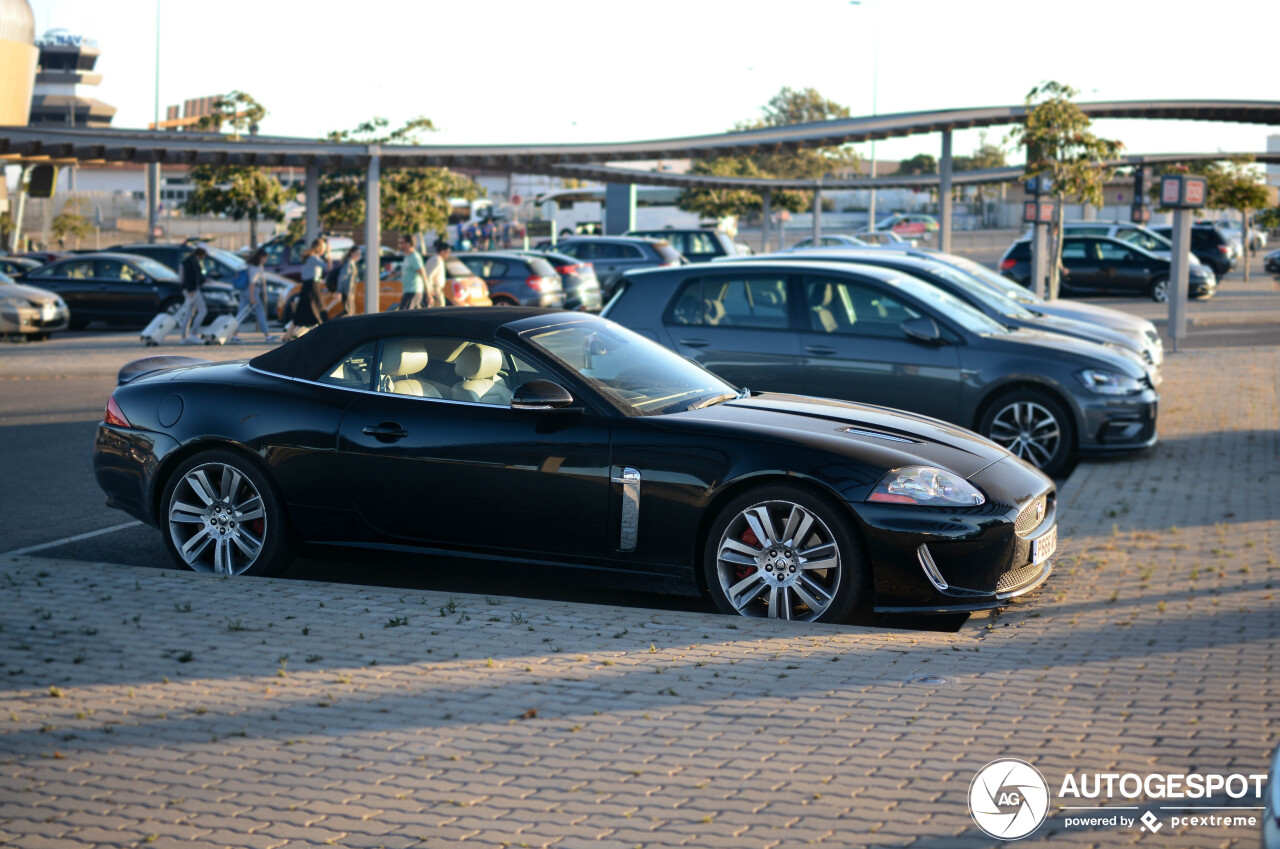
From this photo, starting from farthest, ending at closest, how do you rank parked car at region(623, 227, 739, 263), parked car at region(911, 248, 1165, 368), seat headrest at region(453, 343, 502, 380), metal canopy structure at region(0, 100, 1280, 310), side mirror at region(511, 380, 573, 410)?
parked car at region(623, 227, 739, 263) → metal canopy structure at region(0, 100, 1280, 310) → parked car at region(911, 248, 1165, 368) → seat headrest at region(453, 343, 502, 380) → side mirror at region(511, 380, 573, 410)

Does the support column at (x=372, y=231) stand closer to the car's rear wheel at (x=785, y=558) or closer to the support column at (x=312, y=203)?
the support column at (x=312, y=203)

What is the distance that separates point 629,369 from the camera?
262 inches

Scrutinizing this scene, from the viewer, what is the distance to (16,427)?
41.0ft

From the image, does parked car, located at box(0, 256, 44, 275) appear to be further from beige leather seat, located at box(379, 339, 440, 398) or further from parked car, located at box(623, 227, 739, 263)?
beige leather seat, located at box(379, 339, 440, 398)

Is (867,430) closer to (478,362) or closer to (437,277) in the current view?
(478,362)

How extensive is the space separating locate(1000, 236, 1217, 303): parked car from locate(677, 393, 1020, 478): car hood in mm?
26857

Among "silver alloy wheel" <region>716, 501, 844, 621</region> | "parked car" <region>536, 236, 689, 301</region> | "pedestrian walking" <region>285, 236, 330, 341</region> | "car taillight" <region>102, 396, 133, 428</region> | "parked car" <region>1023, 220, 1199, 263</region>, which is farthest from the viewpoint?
"parked car" <region>1023, 220, 1199, 263</region>

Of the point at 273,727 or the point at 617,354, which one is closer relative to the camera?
the point at 273,727

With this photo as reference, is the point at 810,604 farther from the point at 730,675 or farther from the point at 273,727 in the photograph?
the point at 273,727

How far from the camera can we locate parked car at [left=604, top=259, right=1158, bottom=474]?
10078 mm

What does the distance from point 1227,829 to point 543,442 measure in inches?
136

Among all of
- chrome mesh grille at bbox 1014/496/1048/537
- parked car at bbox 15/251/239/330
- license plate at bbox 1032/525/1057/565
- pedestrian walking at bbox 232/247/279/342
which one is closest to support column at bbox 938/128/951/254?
pedestrian walking at bbox 232/247/279/342

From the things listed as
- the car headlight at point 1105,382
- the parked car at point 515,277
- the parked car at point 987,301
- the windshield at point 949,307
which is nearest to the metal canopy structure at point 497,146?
the parked car at point 515,277

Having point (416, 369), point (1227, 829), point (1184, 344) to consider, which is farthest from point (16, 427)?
point (1184, 344)
